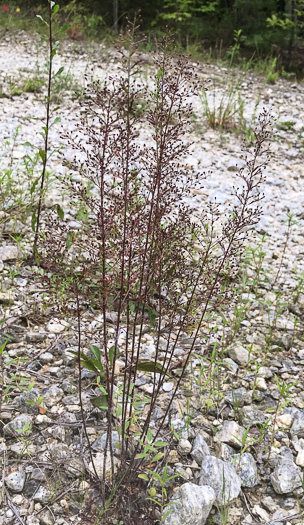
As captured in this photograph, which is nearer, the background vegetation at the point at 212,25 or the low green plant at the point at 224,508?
the low green plant at the point at 224,508

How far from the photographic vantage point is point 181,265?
7.11 ft

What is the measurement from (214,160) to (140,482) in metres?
4.60

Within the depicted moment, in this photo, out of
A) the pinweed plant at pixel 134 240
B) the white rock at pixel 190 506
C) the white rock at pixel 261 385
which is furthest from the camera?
the white rock at pixel 261 385

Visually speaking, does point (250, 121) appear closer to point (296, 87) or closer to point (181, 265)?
point (296, 87)

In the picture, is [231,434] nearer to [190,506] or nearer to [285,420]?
[285,420]

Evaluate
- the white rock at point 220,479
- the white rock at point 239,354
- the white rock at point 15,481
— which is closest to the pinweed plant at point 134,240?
the white rock at point 220,479

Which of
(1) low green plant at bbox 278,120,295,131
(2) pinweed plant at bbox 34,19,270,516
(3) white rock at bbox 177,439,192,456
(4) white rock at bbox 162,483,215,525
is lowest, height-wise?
(3) white rock at bbox 177,439,192,456

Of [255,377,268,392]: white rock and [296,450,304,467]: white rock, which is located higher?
[296,450,304,467]: white rock

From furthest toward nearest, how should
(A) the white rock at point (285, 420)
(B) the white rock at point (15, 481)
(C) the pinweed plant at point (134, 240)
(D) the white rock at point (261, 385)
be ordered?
(D) the white rock at point (261, 385), (A) the white rock at point (285, 420), (B) the white rock at point (15, 481), (C) the pinweed plant at point (134, 240)

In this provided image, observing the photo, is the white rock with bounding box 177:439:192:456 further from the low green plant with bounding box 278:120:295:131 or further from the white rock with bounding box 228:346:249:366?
the low green plant with bounding box 278:120:295:131

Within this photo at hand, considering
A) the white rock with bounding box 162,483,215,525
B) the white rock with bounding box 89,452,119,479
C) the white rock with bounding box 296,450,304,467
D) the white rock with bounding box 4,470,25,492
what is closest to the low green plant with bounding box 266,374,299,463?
the white rock with bounding box 296,450,304,467

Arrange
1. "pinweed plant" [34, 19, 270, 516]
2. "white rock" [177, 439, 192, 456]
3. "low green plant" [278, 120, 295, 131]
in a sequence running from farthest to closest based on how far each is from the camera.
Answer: "low green plant" [278, 120, 295, 131] → "white rock" [177, 439, 192, 456] → "pinweed plant" [34, 19, 270, 516]

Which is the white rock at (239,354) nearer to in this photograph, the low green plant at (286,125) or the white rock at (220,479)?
the white rock at (220,479)

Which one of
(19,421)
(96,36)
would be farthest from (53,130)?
(96,36)
